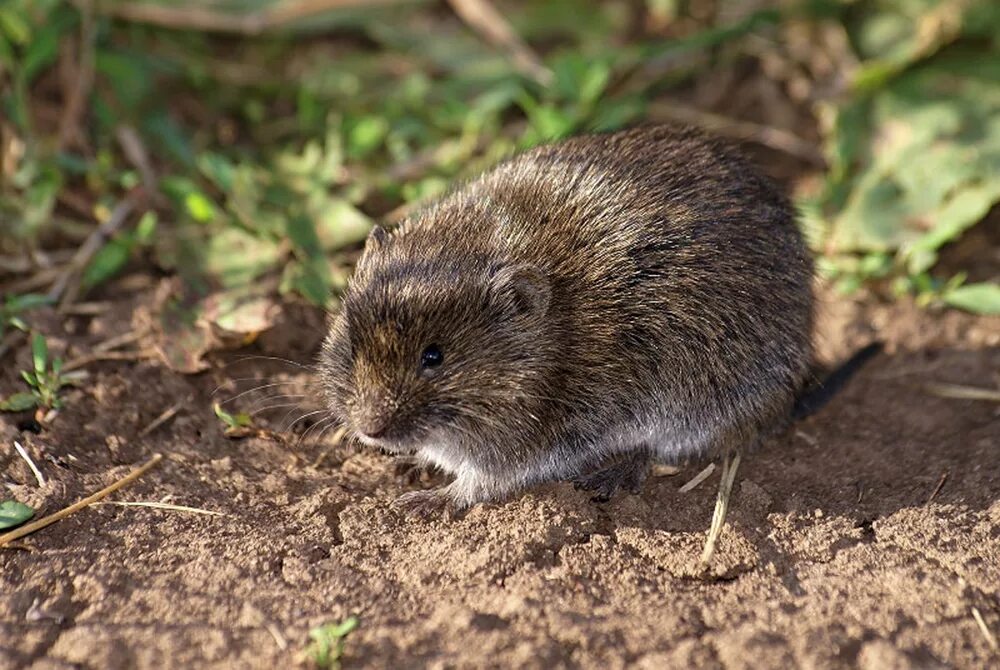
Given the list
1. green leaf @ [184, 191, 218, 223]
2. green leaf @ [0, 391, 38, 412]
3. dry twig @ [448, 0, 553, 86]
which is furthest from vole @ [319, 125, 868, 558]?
dry twig @ [448, 0, 553, 86]

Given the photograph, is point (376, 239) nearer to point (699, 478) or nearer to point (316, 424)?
point (316, 424)

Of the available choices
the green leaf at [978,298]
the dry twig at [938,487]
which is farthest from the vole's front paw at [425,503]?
the green leaf at [978,298]

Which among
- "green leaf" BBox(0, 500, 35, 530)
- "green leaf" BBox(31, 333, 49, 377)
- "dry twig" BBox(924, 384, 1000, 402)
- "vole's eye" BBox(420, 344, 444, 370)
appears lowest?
"green leaf" BBox(0, 500, 35, 530)

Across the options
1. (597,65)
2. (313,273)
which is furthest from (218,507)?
(597,65)

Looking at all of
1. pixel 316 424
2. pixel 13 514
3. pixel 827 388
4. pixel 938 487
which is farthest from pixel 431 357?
pixel 938 487

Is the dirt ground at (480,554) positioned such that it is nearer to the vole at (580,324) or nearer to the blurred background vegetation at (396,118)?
the vole at (580,324)

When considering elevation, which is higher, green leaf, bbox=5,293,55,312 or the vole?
the vole

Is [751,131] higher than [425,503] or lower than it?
higher

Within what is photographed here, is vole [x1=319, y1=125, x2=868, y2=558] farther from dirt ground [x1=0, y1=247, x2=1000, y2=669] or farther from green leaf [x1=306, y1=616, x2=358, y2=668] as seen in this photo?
green leaf [x1=306, y1=616, x2=358, y2=668]
